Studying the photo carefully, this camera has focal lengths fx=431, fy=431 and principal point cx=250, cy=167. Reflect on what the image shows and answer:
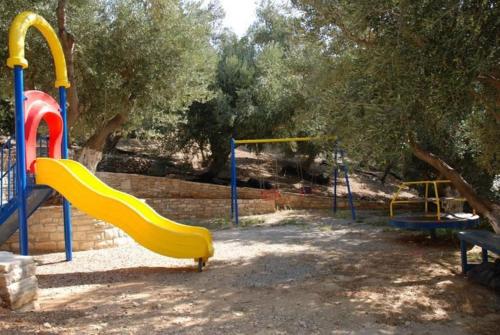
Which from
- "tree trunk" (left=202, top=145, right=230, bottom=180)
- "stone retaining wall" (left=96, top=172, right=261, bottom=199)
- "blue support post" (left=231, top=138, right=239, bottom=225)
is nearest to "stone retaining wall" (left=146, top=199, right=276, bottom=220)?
"blue support post" (left=231, top=138, right=239, bottom=225)

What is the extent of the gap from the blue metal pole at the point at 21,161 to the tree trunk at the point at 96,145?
426 cm

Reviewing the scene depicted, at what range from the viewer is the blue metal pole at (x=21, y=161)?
A: 686cm

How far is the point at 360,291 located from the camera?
5.56 meters

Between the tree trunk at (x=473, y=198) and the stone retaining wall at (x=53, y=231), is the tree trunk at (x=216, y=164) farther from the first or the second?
the tree trunk at (x=473, y=198)

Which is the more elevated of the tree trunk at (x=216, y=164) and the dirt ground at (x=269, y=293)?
the tree trunk at (x=216, y=164)

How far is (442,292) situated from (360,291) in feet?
3.42

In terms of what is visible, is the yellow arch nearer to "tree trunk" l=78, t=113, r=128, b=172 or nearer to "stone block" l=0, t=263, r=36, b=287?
"tree trunk" l=78, t=113, r=128, b=172

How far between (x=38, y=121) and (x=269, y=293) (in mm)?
5147

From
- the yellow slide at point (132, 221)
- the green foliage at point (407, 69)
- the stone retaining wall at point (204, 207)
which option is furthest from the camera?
the stone retaining wall at point (204, 207)

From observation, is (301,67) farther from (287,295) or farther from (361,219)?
(287,295)

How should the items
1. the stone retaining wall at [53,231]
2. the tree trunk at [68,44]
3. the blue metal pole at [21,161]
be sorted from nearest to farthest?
the blue metal pole at [21,161]
the stone retaining wall at [53,231]
the tree trunk at [68,44]

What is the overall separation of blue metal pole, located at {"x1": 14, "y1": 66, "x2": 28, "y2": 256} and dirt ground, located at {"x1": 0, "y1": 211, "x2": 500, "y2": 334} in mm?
719

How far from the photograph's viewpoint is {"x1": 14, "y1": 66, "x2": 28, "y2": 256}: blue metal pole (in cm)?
686

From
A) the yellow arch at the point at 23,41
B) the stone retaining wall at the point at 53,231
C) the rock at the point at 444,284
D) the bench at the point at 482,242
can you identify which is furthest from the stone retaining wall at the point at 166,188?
the rock at the point at 444,284
